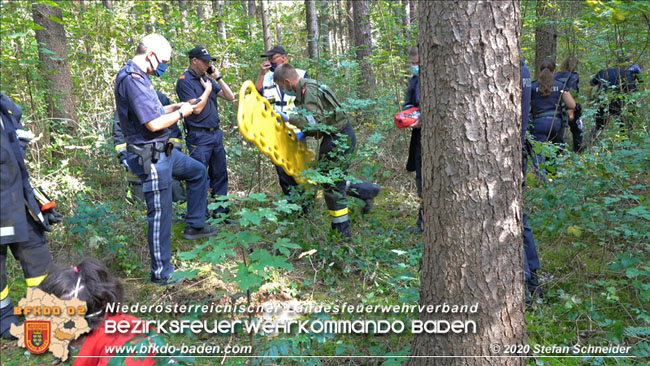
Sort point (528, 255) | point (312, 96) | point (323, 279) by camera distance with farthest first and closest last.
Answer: point (312, 96)
point (323, 279)
point (528, 255)

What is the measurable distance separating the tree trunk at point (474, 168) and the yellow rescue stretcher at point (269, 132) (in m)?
2.15

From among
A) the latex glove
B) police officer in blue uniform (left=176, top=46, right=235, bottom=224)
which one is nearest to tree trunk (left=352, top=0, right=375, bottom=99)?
police officer in blue uniform (left=176, top=46, right=235, bottom=224)

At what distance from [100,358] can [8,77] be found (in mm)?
6265

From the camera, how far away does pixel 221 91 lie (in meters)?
5.45

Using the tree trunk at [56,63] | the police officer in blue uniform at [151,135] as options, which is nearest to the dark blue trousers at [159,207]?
the police officer in blue uniform at [151,135]

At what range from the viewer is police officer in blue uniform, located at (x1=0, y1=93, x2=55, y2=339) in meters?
3.33

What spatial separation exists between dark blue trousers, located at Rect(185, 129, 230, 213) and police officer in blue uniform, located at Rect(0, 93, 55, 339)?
1825mm

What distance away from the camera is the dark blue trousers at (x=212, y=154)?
16.9 ft

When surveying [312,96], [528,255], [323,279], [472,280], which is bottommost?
[323,279]

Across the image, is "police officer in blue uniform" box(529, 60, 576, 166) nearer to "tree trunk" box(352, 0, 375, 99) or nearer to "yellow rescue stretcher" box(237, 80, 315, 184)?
"yellow rescue stretcher" box(237, 80, 315, 184)

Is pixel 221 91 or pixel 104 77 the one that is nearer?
pixel 221 91

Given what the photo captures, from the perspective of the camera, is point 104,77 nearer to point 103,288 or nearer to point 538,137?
point 103,288

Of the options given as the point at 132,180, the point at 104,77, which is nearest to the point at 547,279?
the point at 132,180

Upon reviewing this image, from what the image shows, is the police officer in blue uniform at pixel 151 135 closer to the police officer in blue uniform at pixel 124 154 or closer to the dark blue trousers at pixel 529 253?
the police officer in blue uniform at pixel 124 154
